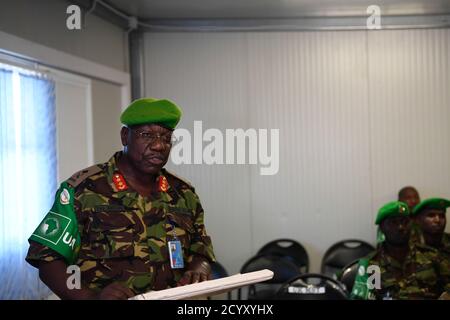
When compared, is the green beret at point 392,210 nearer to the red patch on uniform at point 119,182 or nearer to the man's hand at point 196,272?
the man's hand at point 196,272

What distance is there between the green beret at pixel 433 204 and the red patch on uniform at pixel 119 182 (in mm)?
1318

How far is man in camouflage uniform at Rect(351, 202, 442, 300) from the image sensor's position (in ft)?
6.77

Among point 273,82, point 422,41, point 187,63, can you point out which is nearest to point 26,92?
point 187,63

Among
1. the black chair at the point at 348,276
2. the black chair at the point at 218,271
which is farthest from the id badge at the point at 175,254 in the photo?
the black chair at the point at 348,276

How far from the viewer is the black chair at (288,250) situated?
2.21 meters

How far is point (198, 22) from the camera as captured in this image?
1.88 metres

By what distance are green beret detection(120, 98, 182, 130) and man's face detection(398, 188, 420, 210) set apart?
1151mm

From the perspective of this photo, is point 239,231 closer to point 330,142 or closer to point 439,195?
point 330,142

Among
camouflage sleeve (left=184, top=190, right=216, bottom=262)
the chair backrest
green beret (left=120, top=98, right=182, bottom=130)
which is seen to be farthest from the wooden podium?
the chair backrest

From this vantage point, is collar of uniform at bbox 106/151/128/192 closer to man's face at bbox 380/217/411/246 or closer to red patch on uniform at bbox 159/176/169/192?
red patch on uniform at bbox 159/176/169/192

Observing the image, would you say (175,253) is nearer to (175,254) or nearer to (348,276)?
(175,254)

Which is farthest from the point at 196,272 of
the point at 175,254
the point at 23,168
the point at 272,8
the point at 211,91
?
the point at 272,8

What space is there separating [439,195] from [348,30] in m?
0.75
